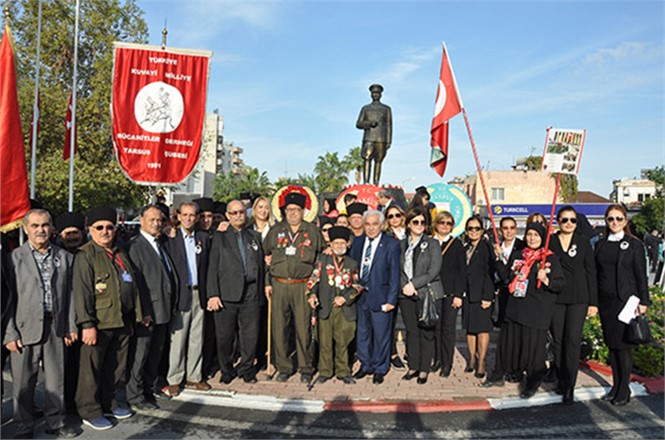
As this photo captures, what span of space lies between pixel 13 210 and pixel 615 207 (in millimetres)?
6138

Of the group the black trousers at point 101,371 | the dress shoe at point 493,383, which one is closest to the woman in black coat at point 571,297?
the dress shoe at point 493,383

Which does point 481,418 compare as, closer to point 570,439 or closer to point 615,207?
point 570,439

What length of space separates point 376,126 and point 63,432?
31.4ft

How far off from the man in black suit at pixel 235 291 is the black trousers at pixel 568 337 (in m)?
3.34

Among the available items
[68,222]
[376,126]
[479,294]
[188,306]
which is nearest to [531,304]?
[479,294]

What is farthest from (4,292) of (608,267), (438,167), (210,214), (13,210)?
(438,167)

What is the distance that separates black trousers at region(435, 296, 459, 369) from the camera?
6817 mm

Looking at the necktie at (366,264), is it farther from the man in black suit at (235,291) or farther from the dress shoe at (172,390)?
the dress shoe at (172,390)

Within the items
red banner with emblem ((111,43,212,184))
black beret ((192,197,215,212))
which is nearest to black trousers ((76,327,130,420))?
black beret ((192,197,215,212))

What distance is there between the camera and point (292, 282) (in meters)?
6.47

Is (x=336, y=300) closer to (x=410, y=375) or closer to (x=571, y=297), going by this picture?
(x=410, y=375)

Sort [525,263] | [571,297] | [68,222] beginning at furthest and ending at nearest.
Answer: [525,263]
[571,297]
[68,222]

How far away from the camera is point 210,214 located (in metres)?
7.29

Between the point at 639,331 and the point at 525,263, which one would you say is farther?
the point at 525,263
